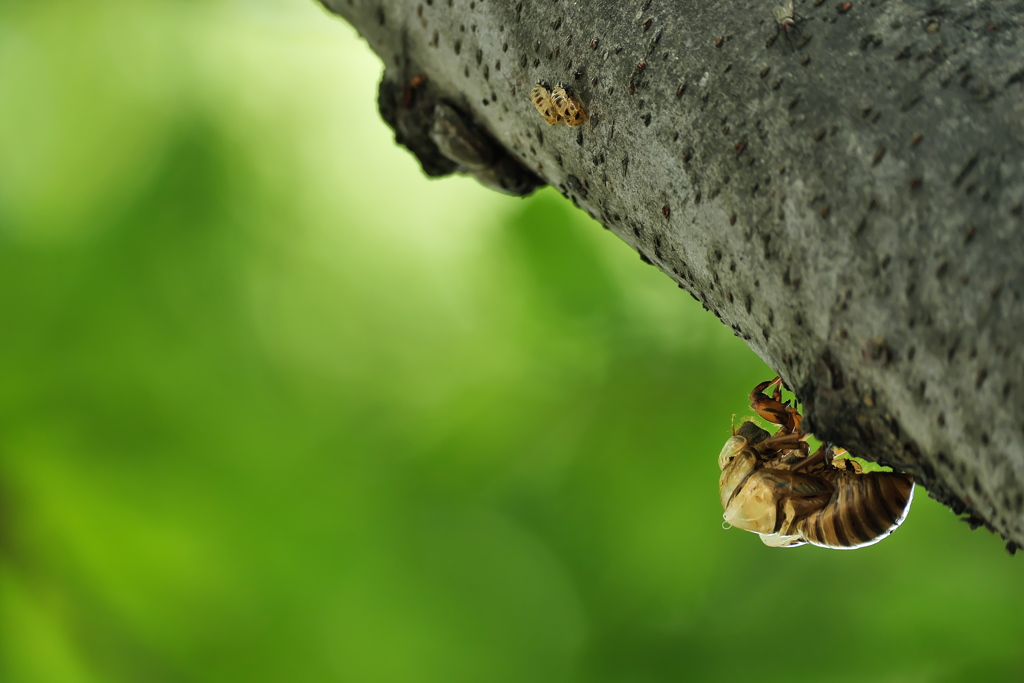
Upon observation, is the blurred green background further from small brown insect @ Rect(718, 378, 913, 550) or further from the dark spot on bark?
the dark spot on bark

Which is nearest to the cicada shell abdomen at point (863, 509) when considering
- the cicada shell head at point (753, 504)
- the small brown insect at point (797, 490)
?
the small brown insect at point (797, 490)

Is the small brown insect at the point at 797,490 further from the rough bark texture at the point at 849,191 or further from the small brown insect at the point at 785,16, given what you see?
the small brown insect at the point at 785,16

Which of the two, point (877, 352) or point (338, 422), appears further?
point (338, 422)

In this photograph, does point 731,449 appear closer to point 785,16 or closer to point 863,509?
point 863,509

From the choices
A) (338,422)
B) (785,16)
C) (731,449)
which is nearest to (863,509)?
(731,449)

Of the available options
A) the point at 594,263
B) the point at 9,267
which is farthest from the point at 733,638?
the point at 9,267

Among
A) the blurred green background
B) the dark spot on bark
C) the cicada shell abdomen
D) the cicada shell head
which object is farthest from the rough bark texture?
the blurred green background

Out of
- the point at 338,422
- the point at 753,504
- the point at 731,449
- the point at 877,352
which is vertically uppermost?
the point at 338,422
